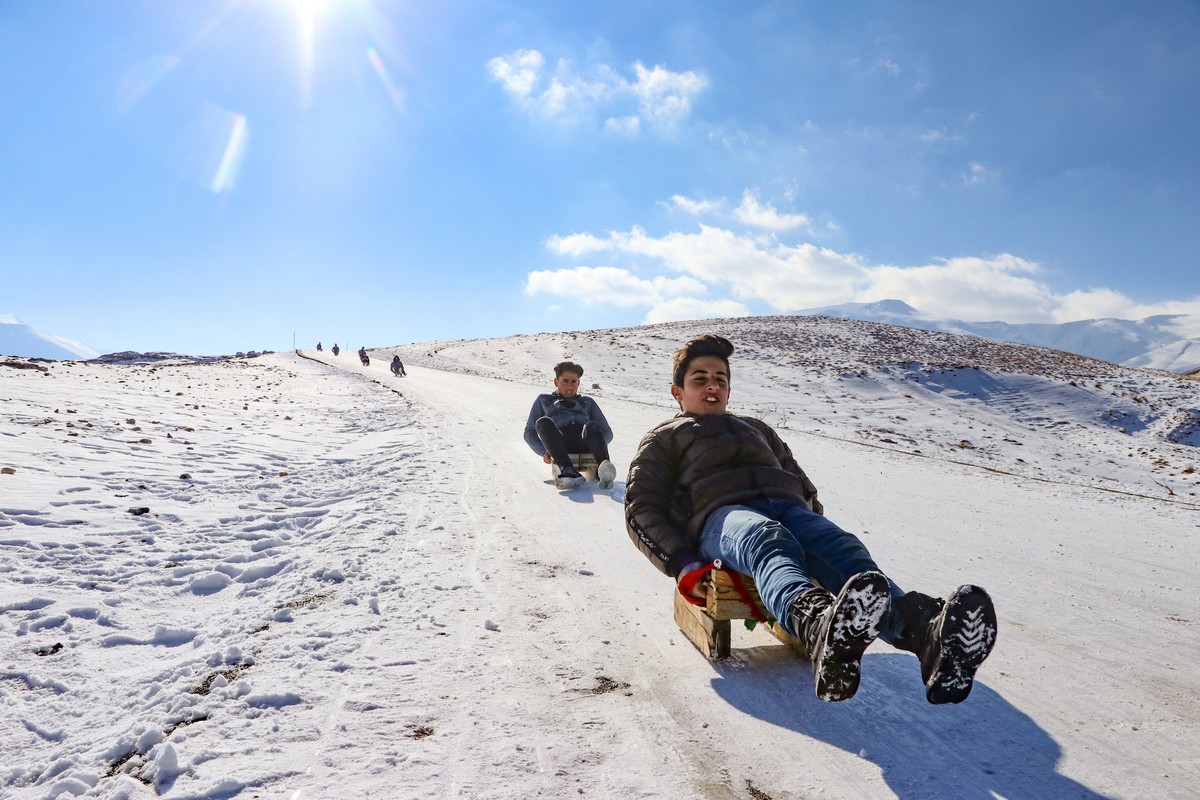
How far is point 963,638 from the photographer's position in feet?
6.46

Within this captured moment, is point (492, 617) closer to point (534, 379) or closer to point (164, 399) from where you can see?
point (164, 399)

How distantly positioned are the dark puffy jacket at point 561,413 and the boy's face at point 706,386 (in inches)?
160

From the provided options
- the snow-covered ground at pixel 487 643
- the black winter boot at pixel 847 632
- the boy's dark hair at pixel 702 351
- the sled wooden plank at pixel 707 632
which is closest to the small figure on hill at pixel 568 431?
the snow-covered ground at pixel 487 643

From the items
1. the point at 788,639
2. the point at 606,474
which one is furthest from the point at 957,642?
the point at 606,474

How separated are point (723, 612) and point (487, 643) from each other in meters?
1.21

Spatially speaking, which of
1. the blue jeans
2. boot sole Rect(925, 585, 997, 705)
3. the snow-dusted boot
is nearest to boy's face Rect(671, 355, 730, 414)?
the blue jeans

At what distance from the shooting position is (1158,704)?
2557mm

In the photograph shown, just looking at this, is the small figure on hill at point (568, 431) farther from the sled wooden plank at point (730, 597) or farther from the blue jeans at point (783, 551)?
the sled wooden plank at point (730, 597)

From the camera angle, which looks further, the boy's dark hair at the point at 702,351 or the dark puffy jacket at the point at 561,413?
the dark puffy jacket at the point at 561,413

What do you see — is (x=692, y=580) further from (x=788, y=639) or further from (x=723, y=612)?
(x=788, y=639)

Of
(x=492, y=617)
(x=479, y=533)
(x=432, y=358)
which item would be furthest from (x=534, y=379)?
(x=492, y=617)

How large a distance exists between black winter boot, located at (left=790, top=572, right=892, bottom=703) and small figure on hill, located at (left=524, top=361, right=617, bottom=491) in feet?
16.1

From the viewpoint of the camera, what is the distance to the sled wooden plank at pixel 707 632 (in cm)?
285

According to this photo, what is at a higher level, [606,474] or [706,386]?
[706,386]
